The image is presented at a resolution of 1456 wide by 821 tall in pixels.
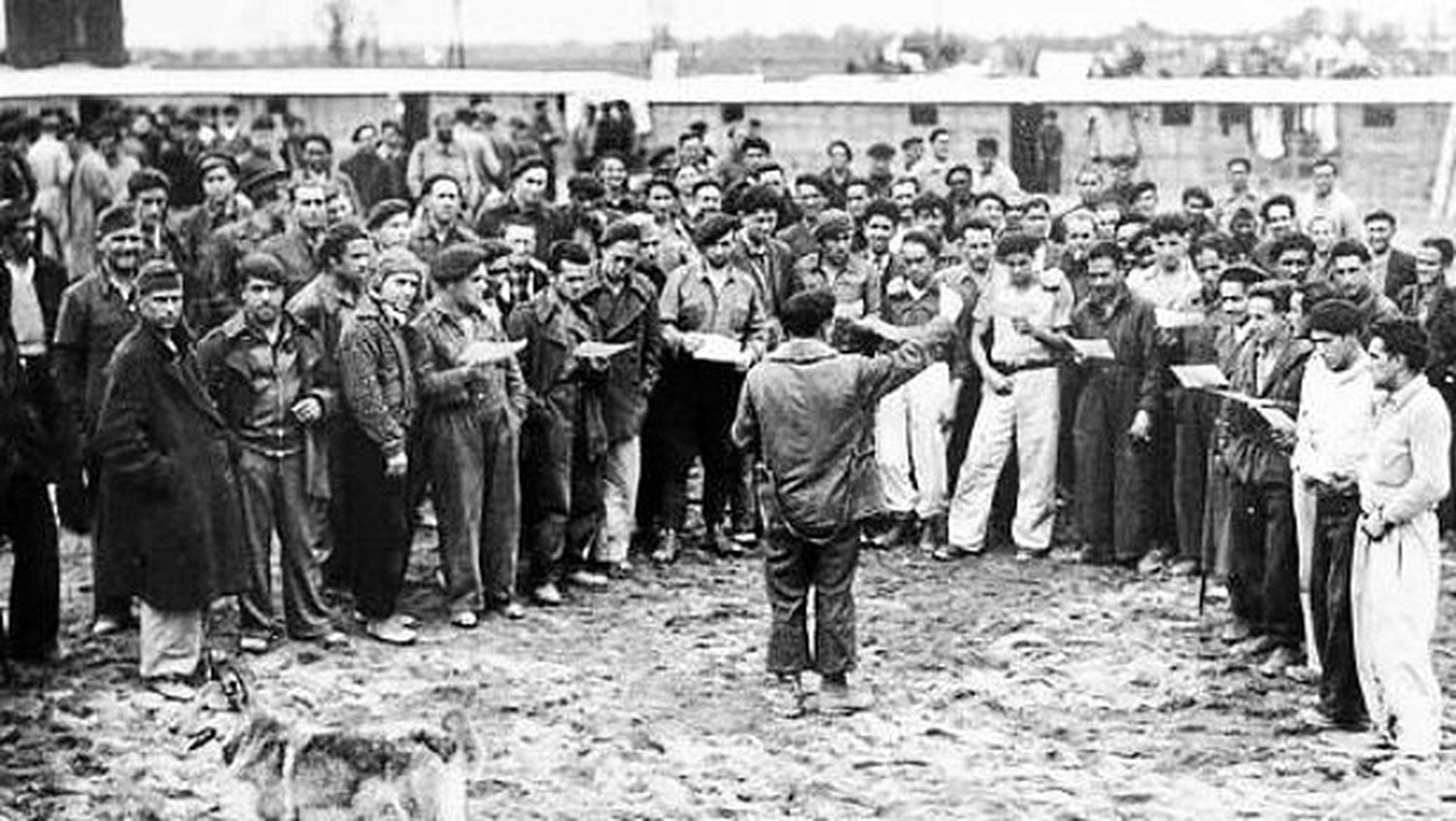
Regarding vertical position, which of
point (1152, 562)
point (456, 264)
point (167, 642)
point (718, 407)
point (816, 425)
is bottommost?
point (1152, 562)

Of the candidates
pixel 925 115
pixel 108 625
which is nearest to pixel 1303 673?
pixel 108 625

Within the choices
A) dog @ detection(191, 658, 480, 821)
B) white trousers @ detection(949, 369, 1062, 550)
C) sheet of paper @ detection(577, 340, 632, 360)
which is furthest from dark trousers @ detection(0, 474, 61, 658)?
white trousers @ detection(949, 369, 1062, 550)

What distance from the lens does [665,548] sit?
11.4m

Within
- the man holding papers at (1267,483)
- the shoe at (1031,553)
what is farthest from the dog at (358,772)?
the shoe at (1031,553)

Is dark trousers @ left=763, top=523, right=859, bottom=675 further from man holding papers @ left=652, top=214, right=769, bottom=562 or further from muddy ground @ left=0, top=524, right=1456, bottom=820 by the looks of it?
man holding papers @ left=652, top=214, right=769, bottom=562

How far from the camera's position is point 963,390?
11781 millimetres

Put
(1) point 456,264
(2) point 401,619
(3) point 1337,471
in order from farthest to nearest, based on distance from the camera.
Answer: (2) point 401,619 → (1) point 456,264 → (3) point 1337,471

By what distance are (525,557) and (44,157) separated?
882cm

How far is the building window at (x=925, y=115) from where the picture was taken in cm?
2023

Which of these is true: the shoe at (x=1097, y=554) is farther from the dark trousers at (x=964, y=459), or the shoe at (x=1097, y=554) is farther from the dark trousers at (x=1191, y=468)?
the dark trousers at (x=964, y=459)

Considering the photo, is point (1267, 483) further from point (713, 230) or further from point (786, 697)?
point (713, 230)

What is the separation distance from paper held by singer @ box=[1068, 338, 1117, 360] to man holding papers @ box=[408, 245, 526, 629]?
3.20 metres

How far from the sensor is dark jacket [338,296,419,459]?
9109mm

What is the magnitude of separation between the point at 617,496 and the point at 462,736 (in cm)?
454
